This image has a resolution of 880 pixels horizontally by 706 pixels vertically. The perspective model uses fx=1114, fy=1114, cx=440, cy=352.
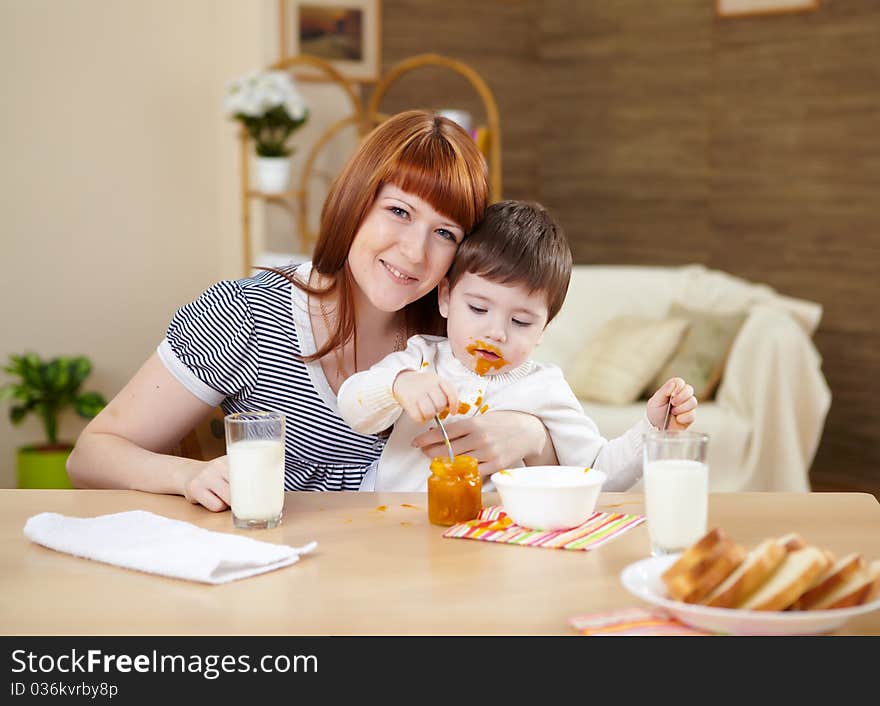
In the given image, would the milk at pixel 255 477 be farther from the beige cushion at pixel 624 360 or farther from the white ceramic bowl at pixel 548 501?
the beige cushion at pixel 624 360

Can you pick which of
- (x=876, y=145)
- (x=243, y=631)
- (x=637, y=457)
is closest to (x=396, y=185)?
(x=637, y=457)

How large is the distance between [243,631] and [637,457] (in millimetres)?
813

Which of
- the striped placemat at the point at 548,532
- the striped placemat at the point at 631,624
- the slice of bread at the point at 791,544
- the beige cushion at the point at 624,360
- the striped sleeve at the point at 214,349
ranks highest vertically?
the striped sleeve at the point at 214,349

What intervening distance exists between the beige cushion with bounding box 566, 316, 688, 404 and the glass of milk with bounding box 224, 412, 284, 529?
2863 millimetres

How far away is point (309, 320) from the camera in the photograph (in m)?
1.88

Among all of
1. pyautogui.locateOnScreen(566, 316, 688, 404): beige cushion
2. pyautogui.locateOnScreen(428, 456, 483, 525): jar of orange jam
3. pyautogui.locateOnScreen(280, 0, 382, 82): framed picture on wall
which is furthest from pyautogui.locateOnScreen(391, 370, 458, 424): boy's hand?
Answer: pyautogui.locateOnScreen(280, 0, 382, 82): framed picture on wall

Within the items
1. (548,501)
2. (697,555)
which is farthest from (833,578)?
(548,501)

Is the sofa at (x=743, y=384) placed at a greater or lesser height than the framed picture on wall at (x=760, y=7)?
lesser

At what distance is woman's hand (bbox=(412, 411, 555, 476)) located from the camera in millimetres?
1680

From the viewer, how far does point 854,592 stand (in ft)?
Answer: 3.39

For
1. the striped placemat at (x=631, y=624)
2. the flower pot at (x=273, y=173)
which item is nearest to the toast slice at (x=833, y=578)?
the striped placemat at (x=631, y=624)

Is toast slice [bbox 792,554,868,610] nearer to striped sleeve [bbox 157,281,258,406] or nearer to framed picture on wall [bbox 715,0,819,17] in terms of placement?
striped sleeve [bbox 157,281,258,406]

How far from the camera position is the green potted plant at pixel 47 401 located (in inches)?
173

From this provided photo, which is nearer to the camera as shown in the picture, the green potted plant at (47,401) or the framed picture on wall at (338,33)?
the green potted plant at (47,401)
